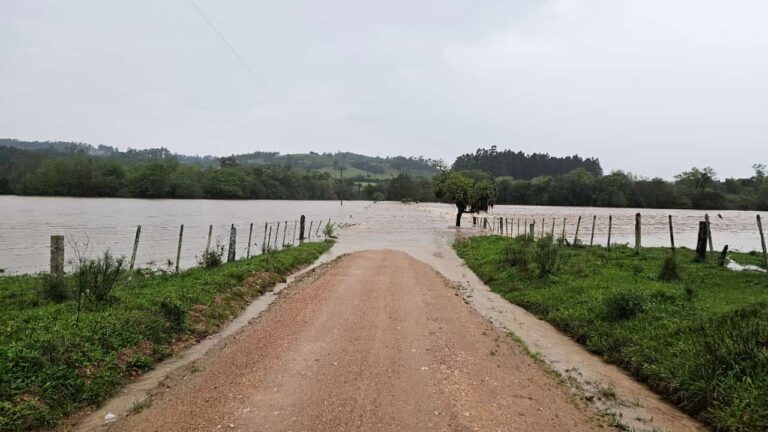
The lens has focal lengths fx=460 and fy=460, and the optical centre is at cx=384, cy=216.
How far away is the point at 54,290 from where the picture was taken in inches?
460

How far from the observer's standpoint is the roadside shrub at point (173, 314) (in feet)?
34.2

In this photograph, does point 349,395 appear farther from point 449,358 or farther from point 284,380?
point 449,358

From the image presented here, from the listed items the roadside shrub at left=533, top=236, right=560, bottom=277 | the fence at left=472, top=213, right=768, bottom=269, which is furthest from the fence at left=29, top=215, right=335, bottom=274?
the fence at left=472, top=213, right=768, bottom=269

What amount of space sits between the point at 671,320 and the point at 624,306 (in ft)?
3.35

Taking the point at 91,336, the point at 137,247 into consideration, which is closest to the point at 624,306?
the point at 91,336

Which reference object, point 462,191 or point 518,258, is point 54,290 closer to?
point 518,258

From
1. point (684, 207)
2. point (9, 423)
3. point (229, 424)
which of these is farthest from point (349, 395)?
point (684, 207)

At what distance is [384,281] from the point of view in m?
15.9

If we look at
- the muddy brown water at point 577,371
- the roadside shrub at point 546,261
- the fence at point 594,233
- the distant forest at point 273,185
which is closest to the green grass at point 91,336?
the muddy brown water at point 577,371

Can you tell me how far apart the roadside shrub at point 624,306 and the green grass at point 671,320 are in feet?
0.07

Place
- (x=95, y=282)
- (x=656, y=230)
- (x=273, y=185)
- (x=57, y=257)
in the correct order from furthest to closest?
(x=273, y=185) < (x=656, y=230) < (x=57, y=257) < (x=95, y=282)

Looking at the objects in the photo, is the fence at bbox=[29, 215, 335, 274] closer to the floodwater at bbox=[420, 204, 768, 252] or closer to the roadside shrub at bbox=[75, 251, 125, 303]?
the roadside shrub at bbox=[75, 251, 125, 303]

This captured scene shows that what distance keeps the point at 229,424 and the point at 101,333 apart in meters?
4.29

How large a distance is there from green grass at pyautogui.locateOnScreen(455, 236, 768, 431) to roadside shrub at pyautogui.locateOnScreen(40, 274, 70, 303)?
12.7m
